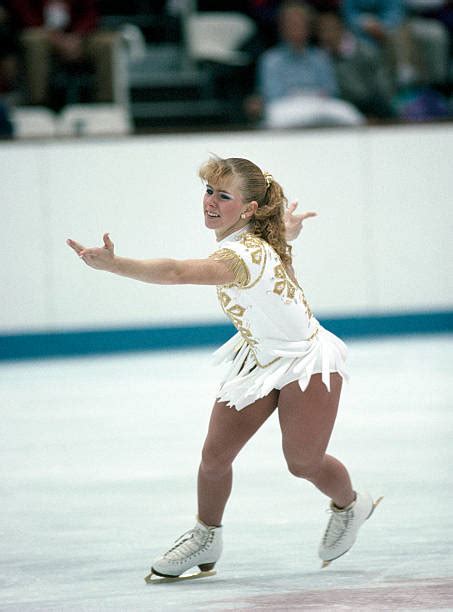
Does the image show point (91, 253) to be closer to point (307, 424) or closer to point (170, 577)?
point (307, 424)

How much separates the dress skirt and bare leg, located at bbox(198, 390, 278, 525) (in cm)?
3

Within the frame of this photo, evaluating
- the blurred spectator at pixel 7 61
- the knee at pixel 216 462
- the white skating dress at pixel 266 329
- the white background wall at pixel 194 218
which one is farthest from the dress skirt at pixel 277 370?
the blurred spectator at pixel 7 61

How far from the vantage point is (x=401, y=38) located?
9.12 m

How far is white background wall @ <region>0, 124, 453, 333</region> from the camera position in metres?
7.52

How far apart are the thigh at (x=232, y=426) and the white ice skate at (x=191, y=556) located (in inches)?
9.0

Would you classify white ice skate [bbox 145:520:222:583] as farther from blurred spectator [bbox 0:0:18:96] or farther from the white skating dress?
blurred spectator [bbox 0:0:18:96]

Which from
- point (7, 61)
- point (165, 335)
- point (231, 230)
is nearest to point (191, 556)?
point (231, 230)

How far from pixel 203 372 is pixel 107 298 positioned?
1.17 m

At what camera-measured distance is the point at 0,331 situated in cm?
760

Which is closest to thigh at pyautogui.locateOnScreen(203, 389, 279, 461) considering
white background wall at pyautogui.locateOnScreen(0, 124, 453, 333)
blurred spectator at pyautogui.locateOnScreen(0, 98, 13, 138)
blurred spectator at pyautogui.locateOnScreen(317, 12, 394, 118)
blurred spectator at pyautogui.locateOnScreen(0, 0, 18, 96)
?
white background wall at pyautogui.locateOnScreen(0, 124, 453, 333)

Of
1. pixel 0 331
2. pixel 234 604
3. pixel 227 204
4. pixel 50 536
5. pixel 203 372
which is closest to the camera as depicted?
pixel 234 604

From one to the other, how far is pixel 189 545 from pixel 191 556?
1.2 inches

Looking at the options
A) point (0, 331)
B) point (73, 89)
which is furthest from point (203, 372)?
point (73, 89)

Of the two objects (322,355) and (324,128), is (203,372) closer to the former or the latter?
(324,128)
